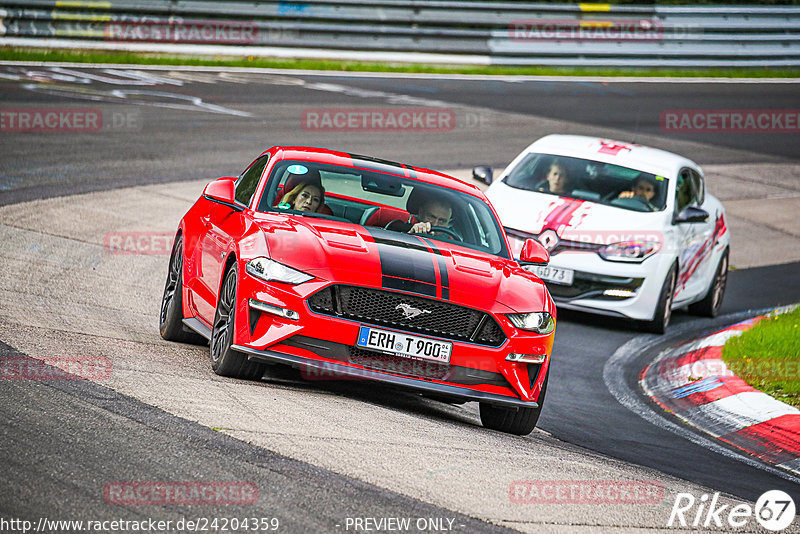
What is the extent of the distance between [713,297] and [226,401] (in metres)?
7.96

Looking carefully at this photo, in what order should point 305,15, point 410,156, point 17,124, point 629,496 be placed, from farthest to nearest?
point 305,15 → point 410,156 → point 17,124 → point 629,496

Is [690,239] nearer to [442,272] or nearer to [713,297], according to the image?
[713,297]

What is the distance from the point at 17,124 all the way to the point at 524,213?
8822 mm

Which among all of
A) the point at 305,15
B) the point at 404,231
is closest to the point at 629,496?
the point at 404,231

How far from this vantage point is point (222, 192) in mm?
8273

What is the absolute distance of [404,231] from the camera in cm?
796

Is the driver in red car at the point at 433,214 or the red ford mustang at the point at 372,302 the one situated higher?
the driver in red car at the point at 433,214

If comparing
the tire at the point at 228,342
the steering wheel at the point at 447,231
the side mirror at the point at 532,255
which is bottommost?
the tire at the point at 228,342

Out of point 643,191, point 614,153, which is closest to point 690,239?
point 643,191

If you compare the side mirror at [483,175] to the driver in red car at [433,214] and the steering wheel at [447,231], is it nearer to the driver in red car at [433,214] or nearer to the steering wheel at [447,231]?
the driver in red car at [433,214]

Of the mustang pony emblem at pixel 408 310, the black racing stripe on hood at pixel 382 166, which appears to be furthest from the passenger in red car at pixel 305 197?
the mustang pony emblem at pixel 408 310

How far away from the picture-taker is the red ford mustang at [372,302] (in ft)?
22.1

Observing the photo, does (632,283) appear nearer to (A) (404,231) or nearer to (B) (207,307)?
(A) (404,231)

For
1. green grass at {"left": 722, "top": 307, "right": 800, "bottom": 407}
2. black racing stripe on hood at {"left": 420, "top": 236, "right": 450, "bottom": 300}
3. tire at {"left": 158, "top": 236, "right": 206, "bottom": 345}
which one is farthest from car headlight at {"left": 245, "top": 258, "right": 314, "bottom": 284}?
green grass at {"left": 722, "top": 307, "right": 800, "bottom": 407}
